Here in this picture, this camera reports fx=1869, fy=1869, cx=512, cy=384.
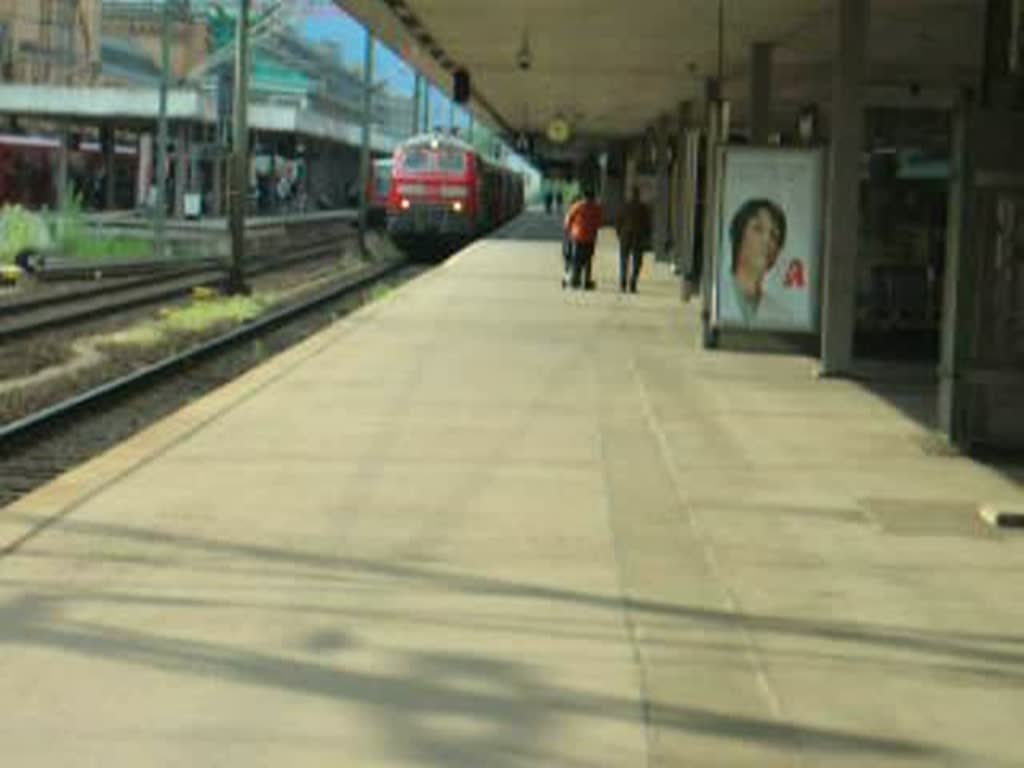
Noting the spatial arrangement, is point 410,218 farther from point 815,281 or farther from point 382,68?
point 382,68

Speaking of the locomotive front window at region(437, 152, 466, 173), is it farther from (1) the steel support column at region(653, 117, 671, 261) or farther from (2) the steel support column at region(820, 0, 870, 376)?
(2) the steel support column at region(820, 0, 870, 376)

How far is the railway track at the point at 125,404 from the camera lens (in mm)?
12812

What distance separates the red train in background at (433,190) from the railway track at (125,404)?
721 inches

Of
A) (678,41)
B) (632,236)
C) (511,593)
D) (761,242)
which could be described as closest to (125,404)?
(761,242)

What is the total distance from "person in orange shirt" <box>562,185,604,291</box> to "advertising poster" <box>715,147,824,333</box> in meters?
10.4

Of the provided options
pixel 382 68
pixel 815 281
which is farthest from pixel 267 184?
pixel 815 281

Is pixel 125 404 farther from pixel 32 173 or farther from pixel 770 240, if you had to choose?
pixel 32 173

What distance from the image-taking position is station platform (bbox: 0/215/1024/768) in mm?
5680

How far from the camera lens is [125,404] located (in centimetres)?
1634

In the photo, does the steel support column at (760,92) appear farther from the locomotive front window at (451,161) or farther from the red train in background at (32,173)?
the red train in background at (32,173)

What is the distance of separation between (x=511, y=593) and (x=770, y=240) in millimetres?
10428

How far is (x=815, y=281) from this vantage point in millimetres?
17391

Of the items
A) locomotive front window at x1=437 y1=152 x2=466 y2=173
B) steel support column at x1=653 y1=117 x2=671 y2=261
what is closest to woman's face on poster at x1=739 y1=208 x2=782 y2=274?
steel support column at x1=653 y1=117 x2=671 y2=261

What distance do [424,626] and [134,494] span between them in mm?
3177
